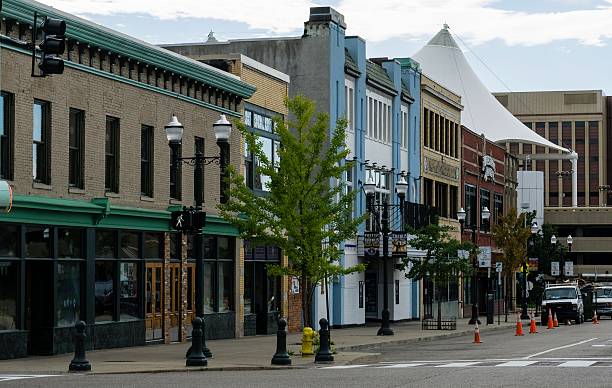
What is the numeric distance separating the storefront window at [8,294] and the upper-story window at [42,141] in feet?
7.43

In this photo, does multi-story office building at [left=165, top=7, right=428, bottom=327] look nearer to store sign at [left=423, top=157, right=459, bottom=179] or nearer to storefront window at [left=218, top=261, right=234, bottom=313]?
store sign at [left=423, top=157, right=459, bottom=179]

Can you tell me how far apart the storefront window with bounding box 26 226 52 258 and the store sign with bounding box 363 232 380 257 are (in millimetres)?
24237

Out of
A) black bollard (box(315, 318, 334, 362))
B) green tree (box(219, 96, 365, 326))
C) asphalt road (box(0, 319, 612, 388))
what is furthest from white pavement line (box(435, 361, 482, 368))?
green tree (box(219, 96, 365, 326))

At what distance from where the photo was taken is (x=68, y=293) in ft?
105

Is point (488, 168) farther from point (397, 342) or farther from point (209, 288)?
point (209, 288)

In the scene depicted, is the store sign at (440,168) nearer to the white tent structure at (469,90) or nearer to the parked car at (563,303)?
the parked car at (563,303)

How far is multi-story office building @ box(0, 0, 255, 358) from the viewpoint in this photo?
29625mm

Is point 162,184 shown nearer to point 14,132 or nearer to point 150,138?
point 150,138

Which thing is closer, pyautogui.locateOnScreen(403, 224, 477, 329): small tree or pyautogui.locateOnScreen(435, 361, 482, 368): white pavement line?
pyautogui.locateOnScreen(435, 361, 482, 368): white pavement line

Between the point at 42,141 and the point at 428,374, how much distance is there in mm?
11681

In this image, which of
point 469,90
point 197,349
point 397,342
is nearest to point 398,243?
point 397,342

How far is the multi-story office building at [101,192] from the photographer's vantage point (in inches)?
1166

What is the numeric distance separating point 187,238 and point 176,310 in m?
2.24

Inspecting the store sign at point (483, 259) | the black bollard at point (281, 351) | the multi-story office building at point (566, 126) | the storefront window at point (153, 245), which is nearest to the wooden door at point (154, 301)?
the storefront window at point (153, 245)
